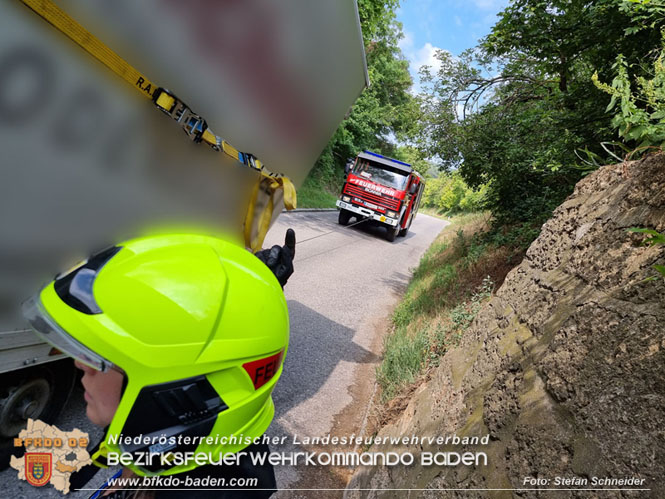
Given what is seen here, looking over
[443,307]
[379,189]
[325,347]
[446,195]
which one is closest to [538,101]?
[443,307]

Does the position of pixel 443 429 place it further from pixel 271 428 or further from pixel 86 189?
pixel 86 189

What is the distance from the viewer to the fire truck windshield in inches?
511

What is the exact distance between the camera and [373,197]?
12.9 meters

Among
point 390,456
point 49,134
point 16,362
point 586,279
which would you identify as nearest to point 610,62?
point 586,279

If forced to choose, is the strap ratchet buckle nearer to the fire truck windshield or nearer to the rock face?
the rock face

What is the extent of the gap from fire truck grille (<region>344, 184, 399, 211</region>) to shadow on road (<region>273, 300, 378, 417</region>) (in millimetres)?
8199

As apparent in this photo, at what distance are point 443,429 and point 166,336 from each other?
65.1 inches

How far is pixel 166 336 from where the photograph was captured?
88 centimetres

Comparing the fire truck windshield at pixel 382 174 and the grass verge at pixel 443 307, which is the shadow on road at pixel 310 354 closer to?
the grass verge at pixel 443 307

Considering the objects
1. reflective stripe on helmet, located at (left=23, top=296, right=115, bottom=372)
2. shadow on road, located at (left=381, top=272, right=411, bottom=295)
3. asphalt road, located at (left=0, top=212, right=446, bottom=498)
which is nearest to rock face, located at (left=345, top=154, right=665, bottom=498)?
asphalt road, located at (left=0, top=212, right=446, bottom=498)

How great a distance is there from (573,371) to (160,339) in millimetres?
1478

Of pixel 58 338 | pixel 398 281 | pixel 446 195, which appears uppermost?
pixel 446 195

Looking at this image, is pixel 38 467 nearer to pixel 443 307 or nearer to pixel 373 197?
pixel 443 307

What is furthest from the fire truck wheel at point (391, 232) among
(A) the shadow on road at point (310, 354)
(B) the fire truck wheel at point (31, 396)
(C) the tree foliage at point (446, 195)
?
(C) the tree foliage at point (446, 195)
